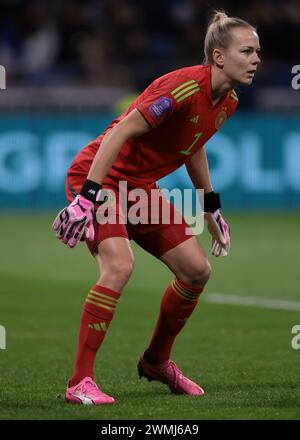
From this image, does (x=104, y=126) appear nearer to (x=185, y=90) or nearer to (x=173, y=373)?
(x=173, y=373)

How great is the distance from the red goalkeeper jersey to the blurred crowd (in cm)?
1241

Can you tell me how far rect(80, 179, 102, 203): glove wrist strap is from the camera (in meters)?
5.83

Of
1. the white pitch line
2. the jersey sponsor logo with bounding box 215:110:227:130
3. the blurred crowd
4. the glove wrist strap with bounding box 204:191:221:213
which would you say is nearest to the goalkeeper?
the jersey sponsor logo with bounding box 215:110:227:130

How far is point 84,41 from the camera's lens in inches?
768

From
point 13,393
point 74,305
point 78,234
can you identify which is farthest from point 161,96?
point 74,305

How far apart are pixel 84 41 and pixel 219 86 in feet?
44.7

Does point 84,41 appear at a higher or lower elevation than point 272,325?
higher

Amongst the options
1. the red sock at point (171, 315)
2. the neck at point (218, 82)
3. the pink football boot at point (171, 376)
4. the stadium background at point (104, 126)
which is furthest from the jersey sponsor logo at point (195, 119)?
the stadium background at point (104, 126)

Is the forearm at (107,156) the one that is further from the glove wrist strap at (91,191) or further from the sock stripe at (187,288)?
the sock stripe at (187,288)

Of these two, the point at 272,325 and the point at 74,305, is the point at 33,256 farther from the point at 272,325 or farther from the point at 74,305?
the point at 272,325

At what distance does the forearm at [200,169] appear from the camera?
672 cm

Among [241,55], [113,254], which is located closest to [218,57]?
[241,55]

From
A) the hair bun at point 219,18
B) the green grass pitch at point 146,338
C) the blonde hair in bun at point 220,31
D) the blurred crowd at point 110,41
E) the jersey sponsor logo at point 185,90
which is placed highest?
the blurred crowd at point 110,41

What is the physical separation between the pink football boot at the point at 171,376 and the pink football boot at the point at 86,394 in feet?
1.94
